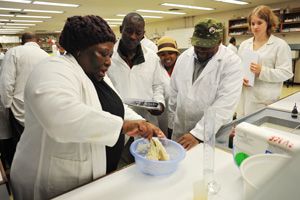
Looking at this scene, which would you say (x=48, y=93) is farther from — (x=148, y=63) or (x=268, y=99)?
(x=268, y=99)

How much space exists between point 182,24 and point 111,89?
11.7 metres

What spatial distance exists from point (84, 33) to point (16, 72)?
213 cm

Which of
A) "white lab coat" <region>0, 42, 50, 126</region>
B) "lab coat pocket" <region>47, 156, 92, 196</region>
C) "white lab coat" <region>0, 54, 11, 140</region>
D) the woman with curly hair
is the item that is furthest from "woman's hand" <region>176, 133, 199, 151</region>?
"white lab coat" <region>0, 54, 11, 140</region>

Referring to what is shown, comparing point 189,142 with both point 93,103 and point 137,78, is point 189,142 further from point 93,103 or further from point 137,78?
point 137,78

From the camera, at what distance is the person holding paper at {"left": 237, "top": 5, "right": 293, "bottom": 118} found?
2.14 meters

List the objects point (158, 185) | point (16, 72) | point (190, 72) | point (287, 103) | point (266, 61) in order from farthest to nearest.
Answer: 1. point (16, 72)
2. point (266, 61)
3. point (287, 103)
4. point (190, 72)
5. point (158, 185)

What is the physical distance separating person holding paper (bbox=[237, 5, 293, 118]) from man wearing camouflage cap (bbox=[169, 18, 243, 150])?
2.65ft

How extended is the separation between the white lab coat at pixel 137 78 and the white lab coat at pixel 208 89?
0.26m

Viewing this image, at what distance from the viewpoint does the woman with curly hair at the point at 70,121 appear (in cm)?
76

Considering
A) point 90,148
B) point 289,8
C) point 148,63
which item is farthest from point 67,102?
point 289,8

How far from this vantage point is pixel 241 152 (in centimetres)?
98

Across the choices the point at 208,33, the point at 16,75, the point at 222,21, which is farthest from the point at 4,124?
the point at 222,21

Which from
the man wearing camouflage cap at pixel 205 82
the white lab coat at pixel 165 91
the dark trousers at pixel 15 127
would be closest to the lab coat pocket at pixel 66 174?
the man wearing camouflage cap at pixel 205 82

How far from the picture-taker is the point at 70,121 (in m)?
0.75
